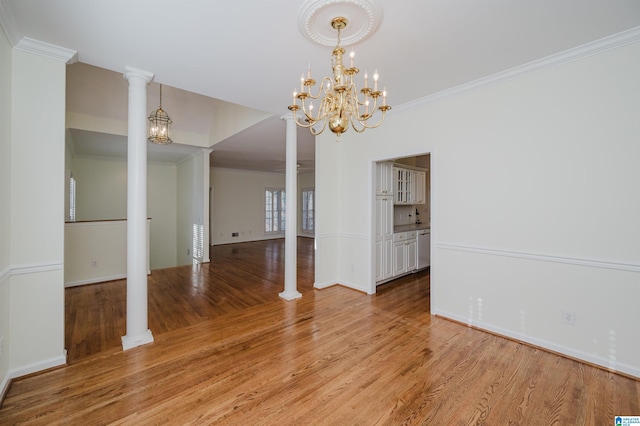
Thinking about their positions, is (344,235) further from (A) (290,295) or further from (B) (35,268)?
(B) (35,268)

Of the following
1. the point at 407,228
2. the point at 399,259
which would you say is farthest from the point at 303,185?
the point at 399,259

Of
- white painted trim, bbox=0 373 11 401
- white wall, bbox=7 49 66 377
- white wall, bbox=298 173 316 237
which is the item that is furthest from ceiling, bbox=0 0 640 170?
white wall, bbox=298 173 316 237

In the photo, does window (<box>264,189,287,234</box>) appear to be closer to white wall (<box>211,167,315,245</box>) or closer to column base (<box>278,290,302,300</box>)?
white wall (<box>211,167,315,245</box>)

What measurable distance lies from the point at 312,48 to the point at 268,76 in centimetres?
70

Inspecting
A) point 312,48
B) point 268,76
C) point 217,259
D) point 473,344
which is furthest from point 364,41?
point 217,259

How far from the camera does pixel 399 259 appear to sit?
4.89 meters

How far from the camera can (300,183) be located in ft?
38.2

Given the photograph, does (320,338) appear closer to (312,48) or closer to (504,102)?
(312,48)

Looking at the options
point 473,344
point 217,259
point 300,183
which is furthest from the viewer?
point 300,183

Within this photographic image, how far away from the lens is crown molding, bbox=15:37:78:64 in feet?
7.15

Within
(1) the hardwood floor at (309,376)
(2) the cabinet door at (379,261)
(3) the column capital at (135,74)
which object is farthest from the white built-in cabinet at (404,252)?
(3) the column capital at (135,74)

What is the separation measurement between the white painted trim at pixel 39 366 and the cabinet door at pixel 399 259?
14.0 ft

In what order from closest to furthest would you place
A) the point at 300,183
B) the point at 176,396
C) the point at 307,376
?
1. the point at 176,396
2. the point at 307,376
3. the point at 300,183

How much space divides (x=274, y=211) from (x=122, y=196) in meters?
5.05
